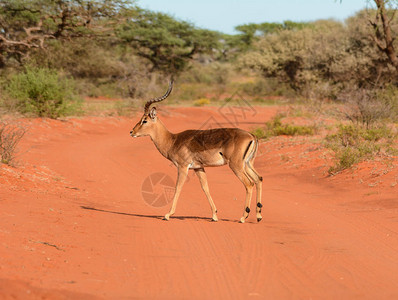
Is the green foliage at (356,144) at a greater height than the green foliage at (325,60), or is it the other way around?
the green foliage at (325,60)

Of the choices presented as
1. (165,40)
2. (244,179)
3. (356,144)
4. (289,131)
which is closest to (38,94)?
(289,131)

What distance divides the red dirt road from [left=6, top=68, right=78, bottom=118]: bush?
1156cm

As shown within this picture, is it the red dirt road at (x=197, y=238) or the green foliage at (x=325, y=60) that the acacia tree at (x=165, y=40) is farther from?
the red dirt road at (x=197, y=238)

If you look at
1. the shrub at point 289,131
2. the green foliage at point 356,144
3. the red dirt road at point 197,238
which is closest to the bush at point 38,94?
the shrub at point 289,131

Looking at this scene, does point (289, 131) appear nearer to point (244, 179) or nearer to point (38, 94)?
point (244, 179)

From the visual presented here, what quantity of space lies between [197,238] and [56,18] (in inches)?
954

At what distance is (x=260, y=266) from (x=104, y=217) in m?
3.41

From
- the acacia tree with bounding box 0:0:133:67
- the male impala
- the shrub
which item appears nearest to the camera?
the male impala

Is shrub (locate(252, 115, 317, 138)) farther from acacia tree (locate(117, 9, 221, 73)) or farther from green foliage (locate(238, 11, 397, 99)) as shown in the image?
acacia tree (locate(117, 9, 221, 73))

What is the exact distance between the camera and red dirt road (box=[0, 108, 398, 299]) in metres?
5.53

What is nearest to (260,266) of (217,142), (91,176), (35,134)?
(217,142)

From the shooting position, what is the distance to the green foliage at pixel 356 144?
45.1 feet

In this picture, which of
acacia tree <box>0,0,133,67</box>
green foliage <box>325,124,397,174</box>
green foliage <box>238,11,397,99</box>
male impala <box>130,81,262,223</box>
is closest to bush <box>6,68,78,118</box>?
acacia tree <box>0,0,133,67</box>

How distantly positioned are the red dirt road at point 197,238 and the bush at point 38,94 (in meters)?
11.6
